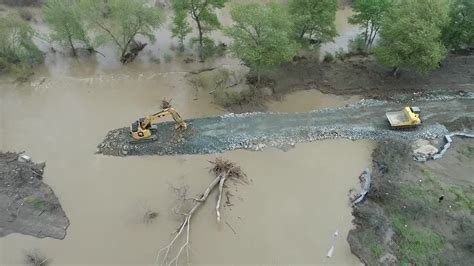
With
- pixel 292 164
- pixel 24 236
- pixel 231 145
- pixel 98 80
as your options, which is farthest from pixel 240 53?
pixel 24 236

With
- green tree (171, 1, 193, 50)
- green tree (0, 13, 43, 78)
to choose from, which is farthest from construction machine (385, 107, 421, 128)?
green tree (0, 13, 43, 78)

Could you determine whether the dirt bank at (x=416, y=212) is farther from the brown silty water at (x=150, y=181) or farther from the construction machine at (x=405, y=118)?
the construction machine at (x=405, y=118)

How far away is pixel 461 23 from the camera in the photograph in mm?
27375

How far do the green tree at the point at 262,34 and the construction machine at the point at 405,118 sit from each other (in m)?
6.93

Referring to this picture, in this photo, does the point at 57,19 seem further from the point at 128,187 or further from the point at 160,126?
the point at 128,187

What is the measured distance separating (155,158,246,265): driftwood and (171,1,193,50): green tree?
10.7m

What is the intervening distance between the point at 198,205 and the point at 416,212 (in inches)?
410

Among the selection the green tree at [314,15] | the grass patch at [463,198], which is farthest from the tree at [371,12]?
the grass patch at [463,198]

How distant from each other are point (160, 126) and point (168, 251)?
7.97 metres

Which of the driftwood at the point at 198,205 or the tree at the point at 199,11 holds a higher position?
the tree at the point at 199,11

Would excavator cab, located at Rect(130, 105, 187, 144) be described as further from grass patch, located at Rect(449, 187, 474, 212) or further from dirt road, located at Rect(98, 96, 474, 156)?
grass patch, located at Rect(449, 187, 474, 212)

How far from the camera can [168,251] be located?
63.6ft

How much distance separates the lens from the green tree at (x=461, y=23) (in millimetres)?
27000

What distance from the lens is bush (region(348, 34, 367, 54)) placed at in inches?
1201
